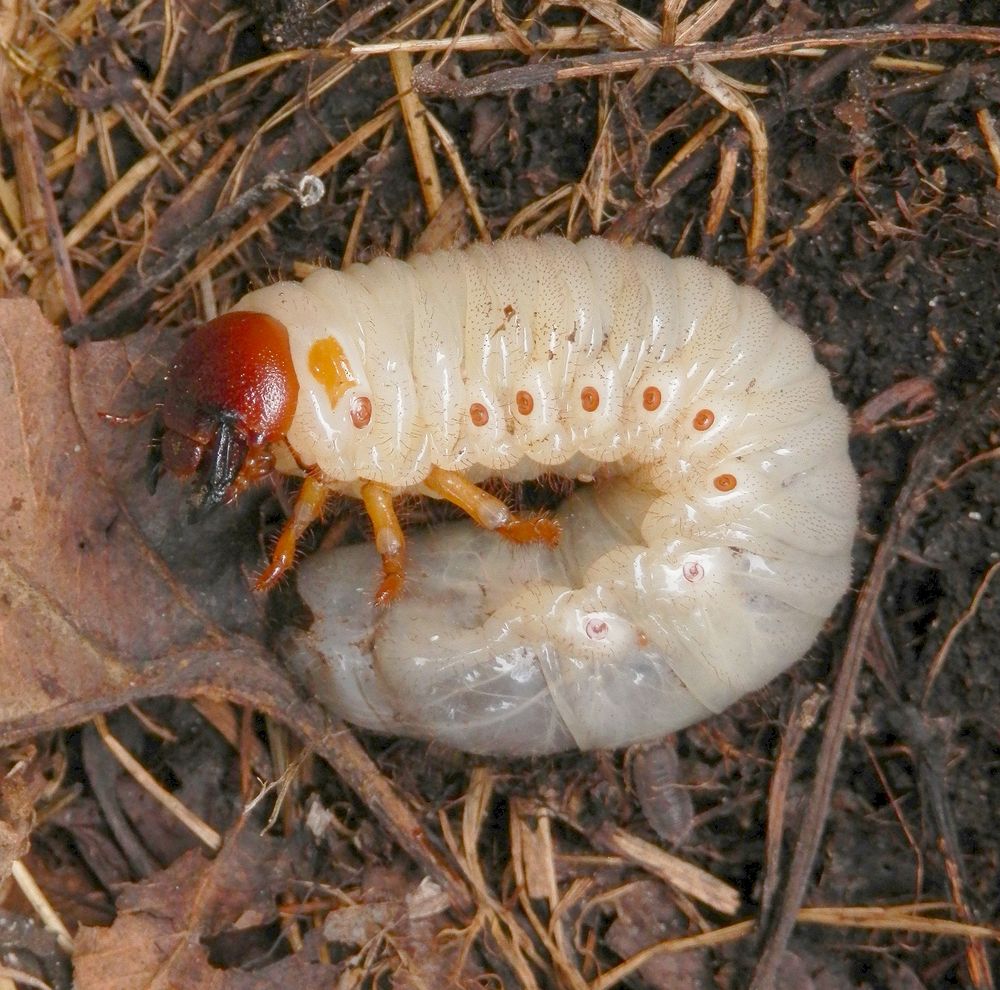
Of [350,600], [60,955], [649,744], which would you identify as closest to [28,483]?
[350,600]

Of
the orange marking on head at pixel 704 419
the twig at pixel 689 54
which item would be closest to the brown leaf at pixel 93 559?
the twig at pixel 689 54

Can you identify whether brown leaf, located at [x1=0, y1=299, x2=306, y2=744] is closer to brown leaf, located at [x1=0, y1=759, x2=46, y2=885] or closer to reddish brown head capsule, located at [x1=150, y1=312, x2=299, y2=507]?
brown leaf, located at [x1=0, y1=759, x2=46, y2=885]

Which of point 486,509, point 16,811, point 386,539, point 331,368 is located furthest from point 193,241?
point 16,811

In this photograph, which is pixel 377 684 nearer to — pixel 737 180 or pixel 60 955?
pixel 60 955

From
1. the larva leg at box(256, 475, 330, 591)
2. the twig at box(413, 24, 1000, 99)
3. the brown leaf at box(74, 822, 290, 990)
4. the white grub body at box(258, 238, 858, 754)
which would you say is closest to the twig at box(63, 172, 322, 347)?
the white grub body at box(258, 238, 858, 754)

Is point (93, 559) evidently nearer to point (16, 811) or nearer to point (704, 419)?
point (16, 811)

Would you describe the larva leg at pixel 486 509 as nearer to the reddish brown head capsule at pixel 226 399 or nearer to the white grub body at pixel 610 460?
the white grub body at pixel 610 460

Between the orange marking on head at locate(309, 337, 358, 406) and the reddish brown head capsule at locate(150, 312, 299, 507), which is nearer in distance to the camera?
the reddish brown head capsule at locate(150, 312, 299, 507)
